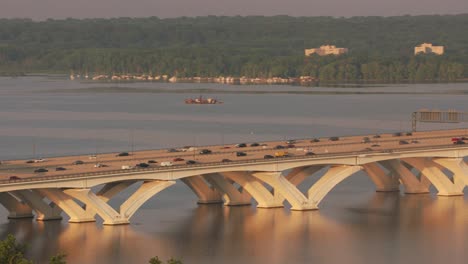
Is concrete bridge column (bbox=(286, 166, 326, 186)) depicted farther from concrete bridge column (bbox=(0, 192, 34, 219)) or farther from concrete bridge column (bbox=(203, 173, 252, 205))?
concrete bridge column (bbox=(0, 192, 34, 219))

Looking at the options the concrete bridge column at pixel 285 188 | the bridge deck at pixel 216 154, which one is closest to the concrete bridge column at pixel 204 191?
the bridge deck at pixel 216 154

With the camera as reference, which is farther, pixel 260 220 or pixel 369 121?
pixel 369 121

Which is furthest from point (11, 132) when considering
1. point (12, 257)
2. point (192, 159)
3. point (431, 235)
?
point (12, 257)

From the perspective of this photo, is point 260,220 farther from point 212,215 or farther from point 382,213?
point 382,213

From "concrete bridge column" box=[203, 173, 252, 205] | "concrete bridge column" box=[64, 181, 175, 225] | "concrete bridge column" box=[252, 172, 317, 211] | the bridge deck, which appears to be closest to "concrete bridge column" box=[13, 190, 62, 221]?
the bridge deck

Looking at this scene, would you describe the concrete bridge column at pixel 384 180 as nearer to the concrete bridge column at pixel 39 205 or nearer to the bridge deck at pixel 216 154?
the bridge deck at pixel 216 154

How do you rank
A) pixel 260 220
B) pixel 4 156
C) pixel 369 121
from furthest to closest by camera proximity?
1. pixel 369 121
2. pixel 4 156
3. pixel 260 220
